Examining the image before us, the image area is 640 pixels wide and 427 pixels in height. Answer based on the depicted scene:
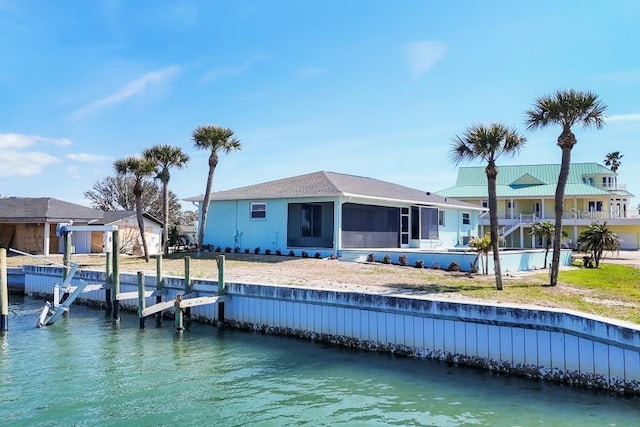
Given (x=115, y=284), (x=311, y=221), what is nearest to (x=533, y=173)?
(x=311, y=221)

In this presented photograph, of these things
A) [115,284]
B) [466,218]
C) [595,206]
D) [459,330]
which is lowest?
[459,330]

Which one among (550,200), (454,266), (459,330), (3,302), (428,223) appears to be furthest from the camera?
(550,200)

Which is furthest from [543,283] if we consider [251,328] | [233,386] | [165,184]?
[165,184]

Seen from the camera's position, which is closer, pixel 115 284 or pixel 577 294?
pixel 577 294

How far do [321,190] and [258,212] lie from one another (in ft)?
13.4

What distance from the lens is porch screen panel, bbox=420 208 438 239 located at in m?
29.6

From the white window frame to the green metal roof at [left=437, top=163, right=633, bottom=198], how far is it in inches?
1172

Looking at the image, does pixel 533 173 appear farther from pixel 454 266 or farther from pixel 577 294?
pixel 577 294

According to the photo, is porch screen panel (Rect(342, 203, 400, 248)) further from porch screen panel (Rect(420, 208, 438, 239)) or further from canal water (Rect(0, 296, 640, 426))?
canal water (Rect(0, 296, 640, 426))

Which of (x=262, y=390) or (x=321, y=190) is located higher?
(x=321, y=190)

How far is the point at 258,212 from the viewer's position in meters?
26.7

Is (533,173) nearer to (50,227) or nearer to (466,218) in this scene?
(466,218)

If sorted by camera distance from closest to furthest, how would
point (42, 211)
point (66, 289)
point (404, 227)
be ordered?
1. point (66, 289)
2. point (404, 227)
3. point (42, 211)

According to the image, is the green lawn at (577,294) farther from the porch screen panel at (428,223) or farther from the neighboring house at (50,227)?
the neighboring house at (50,227)
